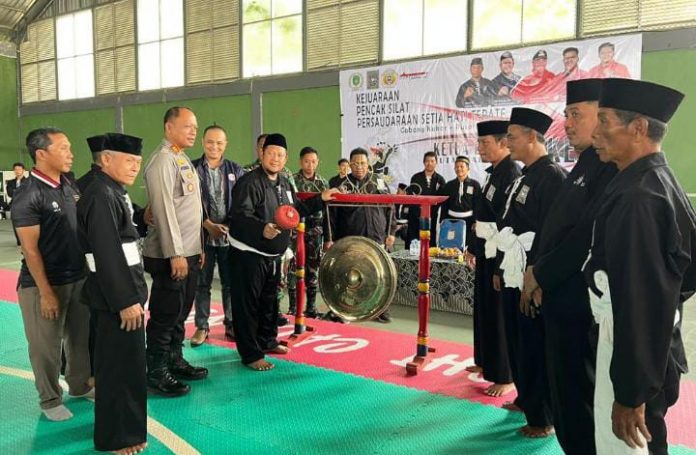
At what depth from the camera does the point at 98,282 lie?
246 cm

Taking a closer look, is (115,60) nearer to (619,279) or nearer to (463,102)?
(463,102)

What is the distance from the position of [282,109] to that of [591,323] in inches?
366

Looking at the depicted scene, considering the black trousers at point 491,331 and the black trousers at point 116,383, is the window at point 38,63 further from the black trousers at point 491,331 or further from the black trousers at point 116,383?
Result: the black trousers at point 491,331

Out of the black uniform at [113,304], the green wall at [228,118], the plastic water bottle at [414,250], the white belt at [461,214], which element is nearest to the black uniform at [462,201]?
the white belt at [461,214]

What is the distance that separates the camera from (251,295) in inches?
147

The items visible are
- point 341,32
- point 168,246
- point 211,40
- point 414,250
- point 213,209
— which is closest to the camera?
point 168,246

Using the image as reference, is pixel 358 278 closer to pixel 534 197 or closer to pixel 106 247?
pixel 534 197

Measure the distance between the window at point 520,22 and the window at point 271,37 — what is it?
3483 mm

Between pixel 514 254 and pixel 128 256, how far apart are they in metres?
1.86

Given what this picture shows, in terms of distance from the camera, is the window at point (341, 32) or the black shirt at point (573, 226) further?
the window at point (341, 32)

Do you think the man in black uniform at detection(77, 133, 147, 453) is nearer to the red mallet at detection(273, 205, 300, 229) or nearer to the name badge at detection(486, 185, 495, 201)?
the red mallet at detection(273, 205, 300, 229)

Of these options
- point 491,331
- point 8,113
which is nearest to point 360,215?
point 491,331

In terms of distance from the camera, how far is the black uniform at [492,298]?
10.6ft

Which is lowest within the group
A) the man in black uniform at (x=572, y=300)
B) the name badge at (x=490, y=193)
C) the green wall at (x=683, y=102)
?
the man in black uniform at (x=572, y=300)
